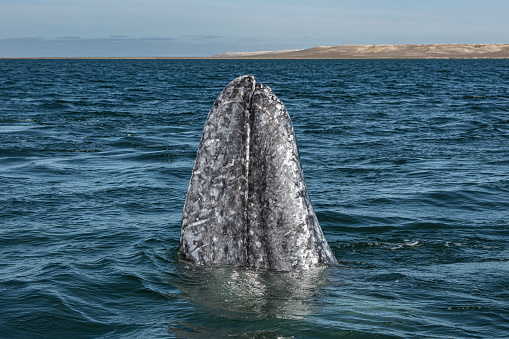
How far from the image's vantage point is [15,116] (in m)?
22.0

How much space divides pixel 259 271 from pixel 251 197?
66 cm

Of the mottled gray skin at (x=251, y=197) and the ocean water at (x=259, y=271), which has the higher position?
the mottled gray skin at (x=251, y=197)

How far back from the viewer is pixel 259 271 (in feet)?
18.5

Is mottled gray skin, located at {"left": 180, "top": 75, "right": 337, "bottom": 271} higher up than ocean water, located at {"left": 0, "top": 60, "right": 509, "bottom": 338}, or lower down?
higher up

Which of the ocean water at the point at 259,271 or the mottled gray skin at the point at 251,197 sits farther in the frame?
the mottled gray skin at the point at 251,197

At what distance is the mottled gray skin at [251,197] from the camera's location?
18.7ft

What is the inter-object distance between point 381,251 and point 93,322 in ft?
11.7

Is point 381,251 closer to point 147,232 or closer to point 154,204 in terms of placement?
point 147,232

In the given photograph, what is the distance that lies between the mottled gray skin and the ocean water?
18 cm

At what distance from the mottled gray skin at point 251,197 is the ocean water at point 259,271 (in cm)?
18

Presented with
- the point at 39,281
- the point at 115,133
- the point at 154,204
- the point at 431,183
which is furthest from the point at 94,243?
the point at 115,133

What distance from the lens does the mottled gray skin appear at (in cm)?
569

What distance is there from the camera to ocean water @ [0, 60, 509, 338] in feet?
16.2

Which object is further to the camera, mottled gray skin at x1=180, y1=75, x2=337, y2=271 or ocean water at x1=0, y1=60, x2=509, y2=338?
A: mottled gray skin at x1=180, y1=75, x2=337, y2=271
